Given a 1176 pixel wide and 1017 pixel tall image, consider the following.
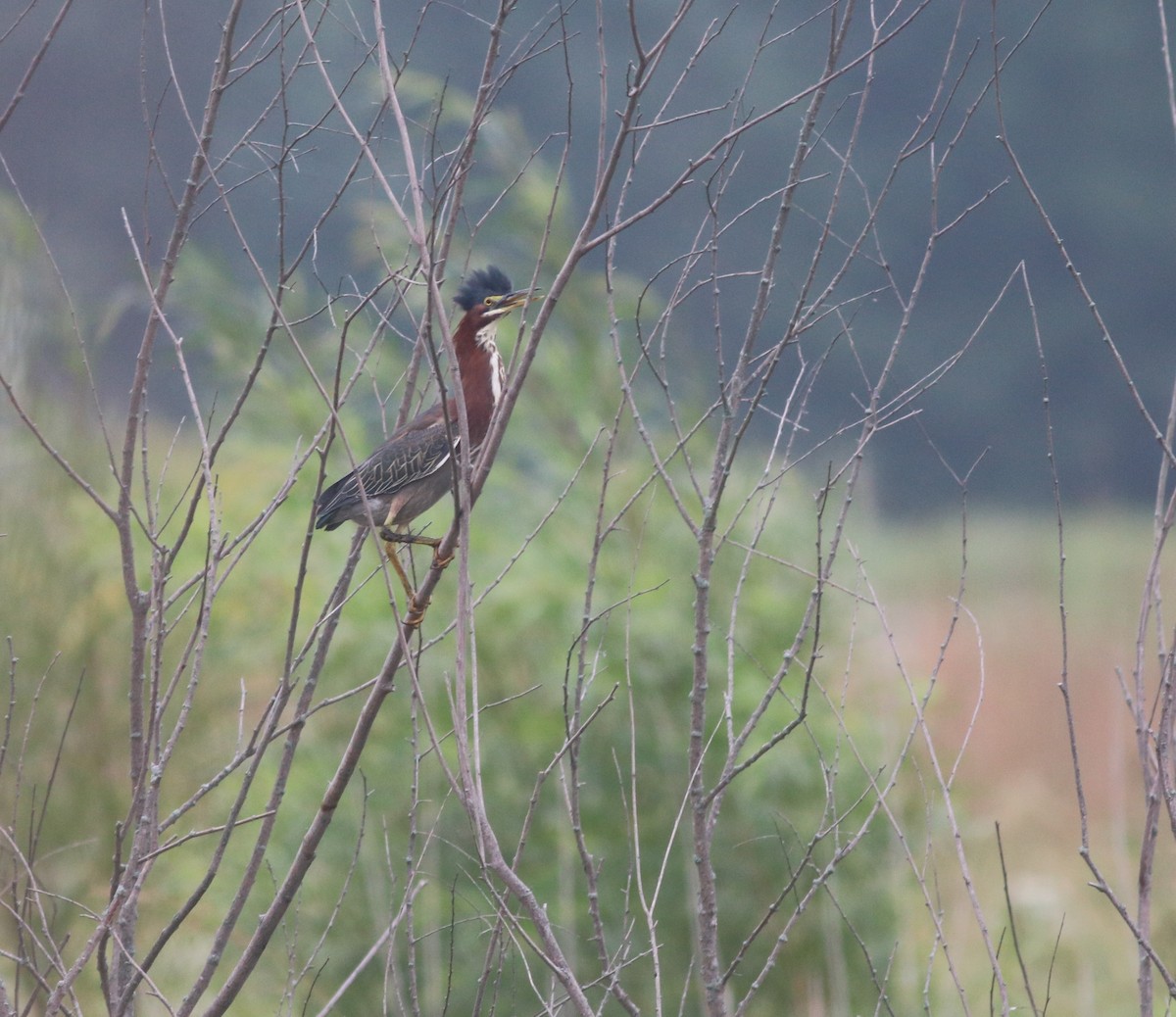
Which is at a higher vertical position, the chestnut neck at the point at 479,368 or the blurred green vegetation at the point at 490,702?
the chestnut neck at the point at 479,368

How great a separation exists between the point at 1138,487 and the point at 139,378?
1961 cm

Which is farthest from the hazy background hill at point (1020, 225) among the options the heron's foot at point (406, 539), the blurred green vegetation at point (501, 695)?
the heron's foot at point (406, 539)

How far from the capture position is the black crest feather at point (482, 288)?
3998mm

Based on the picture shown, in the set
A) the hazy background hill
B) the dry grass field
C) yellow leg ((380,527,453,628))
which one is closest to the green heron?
yellow leg ((380,527,453,628))

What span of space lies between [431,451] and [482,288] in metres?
0.54

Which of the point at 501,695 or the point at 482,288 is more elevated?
the point at 482,288

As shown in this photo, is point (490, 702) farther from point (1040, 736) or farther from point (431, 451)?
point (1040, 736)

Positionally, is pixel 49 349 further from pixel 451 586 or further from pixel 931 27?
pixel 931 27

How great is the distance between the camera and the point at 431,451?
3.87 m

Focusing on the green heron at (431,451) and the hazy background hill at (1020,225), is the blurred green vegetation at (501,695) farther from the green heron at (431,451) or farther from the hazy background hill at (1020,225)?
the hazy background hill at (1020,225)

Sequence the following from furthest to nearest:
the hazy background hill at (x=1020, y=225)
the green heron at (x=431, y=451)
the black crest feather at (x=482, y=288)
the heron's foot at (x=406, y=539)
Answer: the hazy background hill at (x=1020, y=225)
the black crest feather at (x=482, y=288)
the green heron at (x=431, y=451)
the heron's foot at (x=406, y=539)

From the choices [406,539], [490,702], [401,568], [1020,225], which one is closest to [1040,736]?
[490,702]

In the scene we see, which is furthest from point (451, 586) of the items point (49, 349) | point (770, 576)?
point (49, 349)

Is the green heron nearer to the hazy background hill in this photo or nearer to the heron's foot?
the heron's foot
